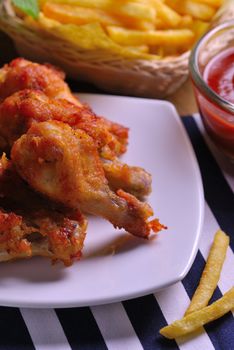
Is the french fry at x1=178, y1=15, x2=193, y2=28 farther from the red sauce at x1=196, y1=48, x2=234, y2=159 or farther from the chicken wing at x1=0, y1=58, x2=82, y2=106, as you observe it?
the chicken wing at x1=0, y1=58, x2=82, y2=106

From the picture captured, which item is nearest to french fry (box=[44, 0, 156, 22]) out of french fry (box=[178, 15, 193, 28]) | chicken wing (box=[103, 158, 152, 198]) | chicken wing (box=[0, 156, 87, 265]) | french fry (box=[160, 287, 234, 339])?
french fry (box=[178, 15, 193, 28])

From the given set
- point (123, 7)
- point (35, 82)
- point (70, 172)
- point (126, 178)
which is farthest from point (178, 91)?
point (70, 172)

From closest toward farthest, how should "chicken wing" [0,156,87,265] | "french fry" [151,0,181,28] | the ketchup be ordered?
1. "chicken wing" [0,156,87,265]
2. the ketchup
3. "french fry" [151,0,181,28]

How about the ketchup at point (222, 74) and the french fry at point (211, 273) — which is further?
the ketchup at point (222, 74)

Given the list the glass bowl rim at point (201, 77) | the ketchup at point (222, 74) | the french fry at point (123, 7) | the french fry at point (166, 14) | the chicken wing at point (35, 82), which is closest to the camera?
the chicken wing at point (35, 82)

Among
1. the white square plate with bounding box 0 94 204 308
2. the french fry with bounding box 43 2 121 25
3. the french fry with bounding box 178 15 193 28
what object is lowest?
the white square plate with bounding box 0 94 204 308

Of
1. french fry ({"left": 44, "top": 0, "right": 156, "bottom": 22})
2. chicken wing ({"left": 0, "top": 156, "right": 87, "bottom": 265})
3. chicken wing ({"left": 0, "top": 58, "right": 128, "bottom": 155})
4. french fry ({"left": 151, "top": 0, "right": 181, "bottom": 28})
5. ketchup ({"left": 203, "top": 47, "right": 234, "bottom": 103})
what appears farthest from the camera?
french fry ({"left": 151, "top": 0, "right": 181, "bottom": 28})

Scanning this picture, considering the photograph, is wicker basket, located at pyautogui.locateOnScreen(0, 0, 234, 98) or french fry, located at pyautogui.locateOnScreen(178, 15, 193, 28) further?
french fry, located at pyautogui.locateOnScreen(178, 15, 193, 28)

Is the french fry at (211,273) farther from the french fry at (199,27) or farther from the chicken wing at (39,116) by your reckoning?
the french fry at (199,27)

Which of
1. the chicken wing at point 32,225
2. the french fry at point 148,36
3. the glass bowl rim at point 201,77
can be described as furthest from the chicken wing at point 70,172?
the french fry at point 148,36
